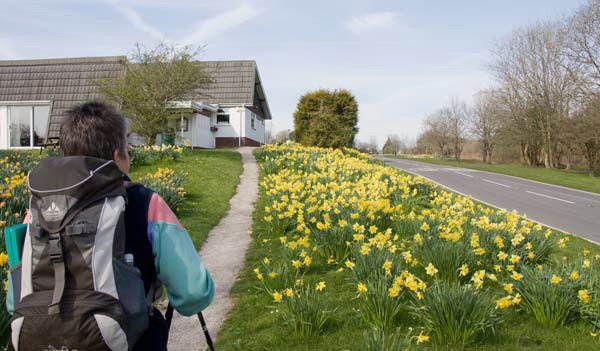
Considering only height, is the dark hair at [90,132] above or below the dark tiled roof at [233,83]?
below

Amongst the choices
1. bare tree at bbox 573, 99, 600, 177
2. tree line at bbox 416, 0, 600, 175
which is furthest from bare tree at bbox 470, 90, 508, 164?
bare tree at bbox 573, 99, 600, 177

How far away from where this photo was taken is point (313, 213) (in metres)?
6.89

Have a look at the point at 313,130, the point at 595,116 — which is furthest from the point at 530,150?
the point at 313,130

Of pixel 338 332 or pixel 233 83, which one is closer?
pixel 338 332

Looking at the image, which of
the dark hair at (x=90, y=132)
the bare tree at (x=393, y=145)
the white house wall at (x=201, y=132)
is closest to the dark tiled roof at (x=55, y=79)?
the white house wall at (x=201, y=132)

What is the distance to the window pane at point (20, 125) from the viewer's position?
80.4 ft

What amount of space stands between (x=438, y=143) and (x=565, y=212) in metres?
54.0

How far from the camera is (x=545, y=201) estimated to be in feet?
51.0

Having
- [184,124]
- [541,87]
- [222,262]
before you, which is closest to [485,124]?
[541,87]

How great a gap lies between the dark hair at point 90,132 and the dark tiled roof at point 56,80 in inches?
945

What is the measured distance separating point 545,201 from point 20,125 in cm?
2539

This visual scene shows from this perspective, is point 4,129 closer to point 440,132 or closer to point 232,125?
point 232,125

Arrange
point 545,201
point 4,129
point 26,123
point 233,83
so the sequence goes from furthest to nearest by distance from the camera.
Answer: point 233,83
point 26,123
point 4,129
point 545,201

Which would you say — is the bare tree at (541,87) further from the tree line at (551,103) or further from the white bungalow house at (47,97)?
the white bungalow house at (47,97)
